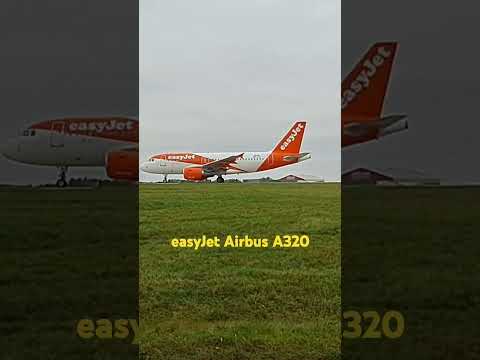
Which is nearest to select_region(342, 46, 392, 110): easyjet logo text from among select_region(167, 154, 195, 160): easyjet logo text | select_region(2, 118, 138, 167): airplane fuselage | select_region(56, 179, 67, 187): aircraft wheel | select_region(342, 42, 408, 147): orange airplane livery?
select_region(342, 42, 408, 147): orange airplane livery

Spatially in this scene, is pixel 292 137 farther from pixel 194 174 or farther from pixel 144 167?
pixel 144 167

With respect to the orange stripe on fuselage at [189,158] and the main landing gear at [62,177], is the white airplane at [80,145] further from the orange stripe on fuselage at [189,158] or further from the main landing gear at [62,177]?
the orange stripe on fuselage at [189,158]

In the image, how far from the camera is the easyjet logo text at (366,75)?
227 centimetres

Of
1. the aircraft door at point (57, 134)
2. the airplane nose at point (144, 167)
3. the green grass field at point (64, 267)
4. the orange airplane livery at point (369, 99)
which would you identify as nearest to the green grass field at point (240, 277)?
the green grass field at point (64, 267)

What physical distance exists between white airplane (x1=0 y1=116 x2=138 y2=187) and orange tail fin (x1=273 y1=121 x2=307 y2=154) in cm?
72

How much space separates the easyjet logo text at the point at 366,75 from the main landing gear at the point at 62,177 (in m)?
1.63

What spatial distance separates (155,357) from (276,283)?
0.68 m

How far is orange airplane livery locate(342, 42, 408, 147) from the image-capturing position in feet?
7.43

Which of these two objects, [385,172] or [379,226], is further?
[379,226]

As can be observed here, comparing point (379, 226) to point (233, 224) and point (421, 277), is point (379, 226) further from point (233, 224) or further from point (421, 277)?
point (233, 224)

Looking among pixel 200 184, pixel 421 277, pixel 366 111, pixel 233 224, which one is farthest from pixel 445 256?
pixel 200 184

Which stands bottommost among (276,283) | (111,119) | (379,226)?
(276,283)

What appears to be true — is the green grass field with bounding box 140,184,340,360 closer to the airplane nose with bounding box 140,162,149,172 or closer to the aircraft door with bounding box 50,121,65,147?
the airplane nose with bounding box 140,162,149,172

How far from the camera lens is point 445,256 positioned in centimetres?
259
